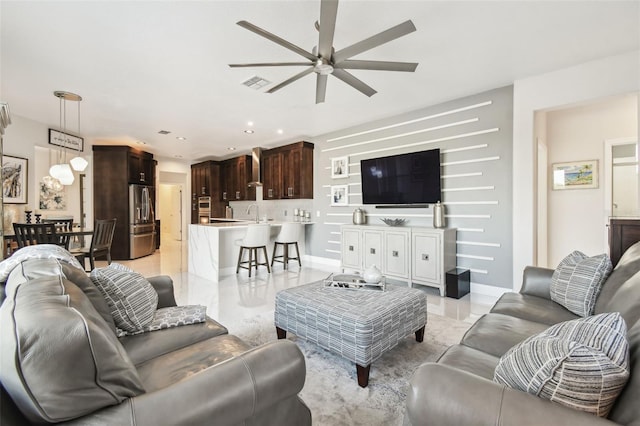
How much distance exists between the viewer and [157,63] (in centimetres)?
302

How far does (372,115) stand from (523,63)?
7.15ft

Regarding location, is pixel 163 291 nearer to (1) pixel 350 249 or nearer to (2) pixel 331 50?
(2) pixel 331 50

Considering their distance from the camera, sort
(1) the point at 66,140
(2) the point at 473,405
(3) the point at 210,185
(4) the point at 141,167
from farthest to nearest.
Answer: (3) the point at 210,185
(4) the point at 141,167
(1) the point at 66,140
(2) the point at 473,405

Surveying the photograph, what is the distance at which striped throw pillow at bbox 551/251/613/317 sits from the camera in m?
1.90

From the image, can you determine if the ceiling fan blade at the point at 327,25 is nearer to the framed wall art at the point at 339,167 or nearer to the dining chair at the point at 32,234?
the framed wall art at the point at 339,167

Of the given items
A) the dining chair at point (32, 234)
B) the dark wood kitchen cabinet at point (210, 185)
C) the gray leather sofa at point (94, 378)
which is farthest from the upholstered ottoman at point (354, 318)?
the dark wood kitchen cabinet at point (210, 185)

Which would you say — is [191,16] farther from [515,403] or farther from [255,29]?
[515,403]

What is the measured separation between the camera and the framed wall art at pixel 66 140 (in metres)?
5.34

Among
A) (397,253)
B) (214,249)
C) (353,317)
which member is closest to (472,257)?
(397,253)

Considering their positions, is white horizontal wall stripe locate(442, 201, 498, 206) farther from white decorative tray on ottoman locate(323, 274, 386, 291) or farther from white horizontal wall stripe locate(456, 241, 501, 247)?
white decorative tray on ottoman locate(323, 274, 386, 291)

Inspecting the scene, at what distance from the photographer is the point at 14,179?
15.4ft

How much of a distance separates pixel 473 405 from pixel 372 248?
3820mm

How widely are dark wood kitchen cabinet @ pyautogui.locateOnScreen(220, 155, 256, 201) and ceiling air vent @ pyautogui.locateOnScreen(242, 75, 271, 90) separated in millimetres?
4335

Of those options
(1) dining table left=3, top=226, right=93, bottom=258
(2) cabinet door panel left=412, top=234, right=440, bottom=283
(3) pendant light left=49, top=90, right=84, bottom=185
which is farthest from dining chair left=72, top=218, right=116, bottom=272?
(2) cabinet door panel left=412, top=234, right=440, bottom=283
